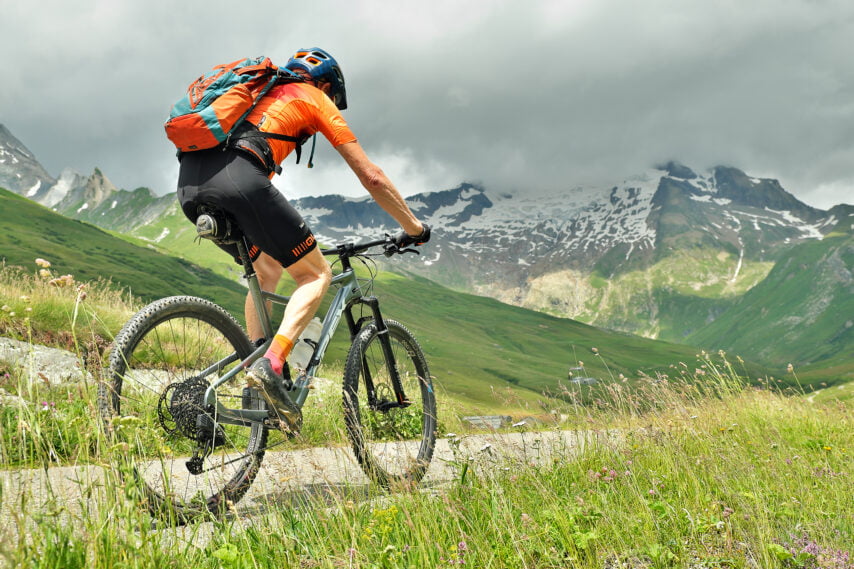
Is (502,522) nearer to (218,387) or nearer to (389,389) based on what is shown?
(218,387)

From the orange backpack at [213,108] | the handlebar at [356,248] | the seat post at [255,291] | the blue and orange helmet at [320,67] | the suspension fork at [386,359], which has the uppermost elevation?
the blue and orange helmet at [320,67]

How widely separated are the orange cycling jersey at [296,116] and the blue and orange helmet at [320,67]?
270 mm

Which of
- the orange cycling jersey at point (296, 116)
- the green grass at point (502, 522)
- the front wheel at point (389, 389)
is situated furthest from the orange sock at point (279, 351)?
the orange cycling jersey at point (296, 116)

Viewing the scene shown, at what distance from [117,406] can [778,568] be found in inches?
147

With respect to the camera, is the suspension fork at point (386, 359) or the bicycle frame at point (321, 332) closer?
the bicycle frame at point (321, 332)

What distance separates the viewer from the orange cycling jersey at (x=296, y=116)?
424cm

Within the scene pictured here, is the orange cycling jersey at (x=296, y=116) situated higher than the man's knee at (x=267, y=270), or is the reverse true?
the orange cycling jersey at (x=296, y=116)

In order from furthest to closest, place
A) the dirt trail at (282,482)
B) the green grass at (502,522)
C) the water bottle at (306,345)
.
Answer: the water bottle at (306,345), the dirt trail at (282,482), the green grass at (502,522)

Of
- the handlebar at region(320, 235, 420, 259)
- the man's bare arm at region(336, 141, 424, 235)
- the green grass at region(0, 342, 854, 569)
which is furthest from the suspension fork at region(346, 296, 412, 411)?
the green grass at region(0, 342, 854, 569)

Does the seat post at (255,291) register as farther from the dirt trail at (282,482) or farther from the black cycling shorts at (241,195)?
the dirt trail at (282,482)

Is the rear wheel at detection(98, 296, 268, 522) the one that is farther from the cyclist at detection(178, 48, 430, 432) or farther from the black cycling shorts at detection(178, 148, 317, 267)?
the black cycling shorts at detection(178, 148, 317, 267)

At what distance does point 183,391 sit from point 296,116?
2172 mm

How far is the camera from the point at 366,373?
18.3 feet

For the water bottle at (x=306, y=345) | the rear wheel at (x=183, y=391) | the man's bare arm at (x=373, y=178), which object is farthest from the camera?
the water bottle at (x=306, y=345)
